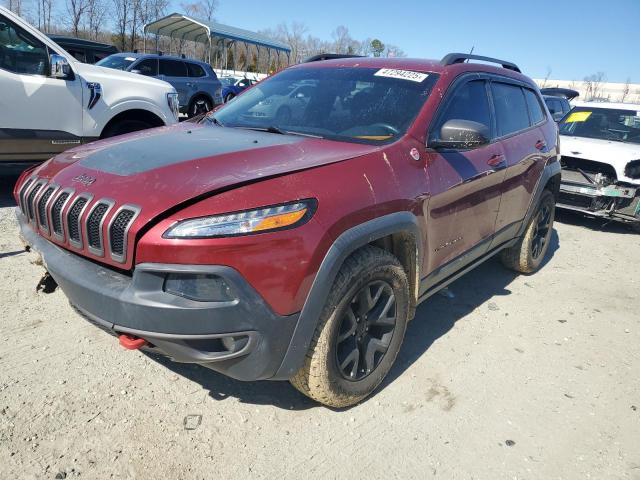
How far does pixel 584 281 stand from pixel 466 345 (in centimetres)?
215

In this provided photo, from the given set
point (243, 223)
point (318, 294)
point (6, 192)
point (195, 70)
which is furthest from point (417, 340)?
point (195, 70)

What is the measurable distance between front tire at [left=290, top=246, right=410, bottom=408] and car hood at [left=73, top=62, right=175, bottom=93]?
445 centimetres

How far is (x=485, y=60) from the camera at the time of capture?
3770 millimetres

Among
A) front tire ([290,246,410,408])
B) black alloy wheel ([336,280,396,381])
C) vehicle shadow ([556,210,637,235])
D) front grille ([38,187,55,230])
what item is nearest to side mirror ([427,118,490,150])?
front tire ([290,246,410,408])

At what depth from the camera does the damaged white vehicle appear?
21.0ft

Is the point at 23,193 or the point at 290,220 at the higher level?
the point at 290,220

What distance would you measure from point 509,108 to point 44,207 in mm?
3334

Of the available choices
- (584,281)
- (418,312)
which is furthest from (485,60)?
(584,281)

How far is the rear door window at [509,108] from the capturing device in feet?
12.0

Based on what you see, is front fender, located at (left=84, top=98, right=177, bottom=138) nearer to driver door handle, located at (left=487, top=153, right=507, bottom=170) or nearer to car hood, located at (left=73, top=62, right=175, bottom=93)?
car hood, located at (left=73, top=62, right=175, bottom=93)

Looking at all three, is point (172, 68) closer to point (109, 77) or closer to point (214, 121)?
point (109, 77)

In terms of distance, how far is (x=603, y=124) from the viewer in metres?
7.51

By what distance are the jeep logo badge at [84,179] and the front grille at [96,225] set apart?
0.20 meters

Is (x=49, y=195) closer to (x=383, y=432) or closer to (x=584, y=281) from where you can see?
(x=383, y=432)
